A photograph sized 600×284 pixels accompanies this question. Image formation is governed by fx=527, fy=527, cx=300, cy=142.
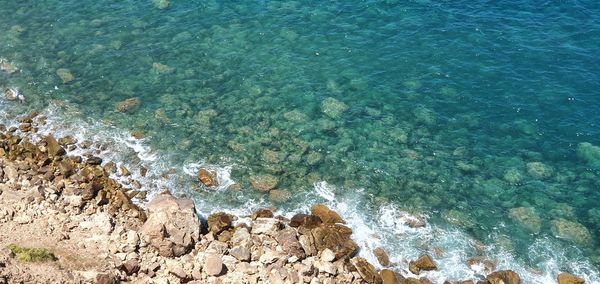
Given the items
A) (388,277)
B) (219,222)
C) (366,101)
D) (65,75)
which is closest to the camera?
(388,277)

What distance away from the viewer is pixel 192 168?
35094 millimetres

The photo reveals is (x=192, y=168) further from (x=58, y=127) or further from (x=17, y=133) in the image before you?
(x=17, y=133)

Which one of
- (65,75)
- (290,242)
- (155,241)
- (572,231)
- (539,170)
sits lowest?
(572,231)

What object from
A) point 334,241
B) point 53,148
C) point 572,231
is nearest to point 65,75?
point 53,148

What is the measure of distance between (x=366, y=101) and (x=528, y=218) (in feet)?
48.1

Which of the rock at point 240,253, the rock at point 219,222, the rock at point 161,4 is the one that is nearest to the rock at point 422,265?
the rock at point 240,253

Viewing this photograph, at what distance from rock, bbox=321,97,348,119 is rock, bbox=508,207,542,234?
45.7 ft

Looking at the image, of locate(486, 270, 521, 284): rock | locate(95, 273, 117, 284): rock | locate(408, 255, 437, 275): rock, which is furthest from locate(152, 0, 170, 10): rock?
locate(486, 270, 521, 284): rock

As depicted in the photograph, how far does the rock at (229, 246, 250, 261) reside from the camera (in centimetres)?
2795

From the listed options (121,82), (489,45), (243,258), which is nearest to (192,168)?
(243,258)

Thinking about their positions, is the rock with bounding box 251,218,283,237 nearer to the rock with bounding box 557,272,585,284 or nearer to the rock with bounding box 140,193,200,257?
the rock with bounding box 140,193,200,257

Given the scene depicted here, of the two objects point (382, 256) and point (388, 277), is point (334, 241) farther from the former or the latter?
point (388, 277)

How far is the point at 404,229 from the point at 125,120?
21.6 m

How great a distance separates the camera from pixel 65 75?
43.2m
